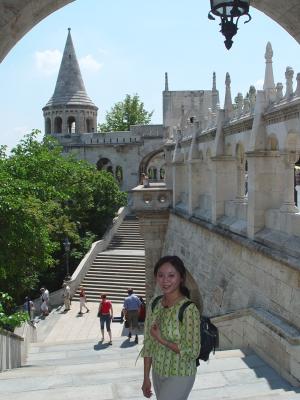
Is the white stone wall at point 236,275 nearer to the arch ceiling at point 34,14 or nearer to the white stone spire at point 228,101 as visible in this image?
the white stone spire at point 228,101

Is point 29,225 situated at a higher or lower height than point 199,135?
lower

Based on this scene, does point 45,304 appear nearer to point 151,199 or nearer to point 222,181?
point 151,199

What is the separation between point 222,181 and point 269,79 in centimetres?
360

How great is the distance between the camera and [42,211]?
15.4 metres

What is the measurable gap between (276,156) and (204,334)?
613 cm

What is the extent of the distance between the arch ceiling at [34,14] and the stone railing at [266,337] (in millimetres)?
3542

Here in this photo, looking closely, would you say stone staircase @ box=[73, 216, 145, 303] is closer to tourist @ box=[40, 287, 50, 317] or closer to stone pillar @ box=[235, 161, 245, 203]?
tourist @ box=[40, 287, 50, 317]

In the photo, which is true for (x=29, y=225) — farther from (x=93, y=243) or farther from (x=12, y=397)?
(x=93, y=243)

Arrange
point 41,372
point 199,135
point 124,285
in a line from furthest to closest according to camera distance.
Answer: point 124,285 → point 199,135 → point 41,372

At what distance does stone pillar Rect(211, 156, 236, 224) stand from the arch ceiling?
709 cm

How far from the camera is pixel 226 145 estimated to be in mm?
11633

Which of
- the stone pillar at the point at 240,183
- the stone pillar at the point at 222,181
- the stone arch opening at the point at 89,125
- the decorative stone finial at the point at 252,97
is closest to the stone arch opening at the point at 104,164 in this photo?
the stone arch opening at the point at 89,125

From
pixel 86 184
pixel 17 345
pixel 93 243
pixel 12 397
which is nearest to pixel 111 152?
pixel 86 184

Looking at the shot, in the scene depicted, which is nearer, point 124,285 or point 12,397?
point 12,397
